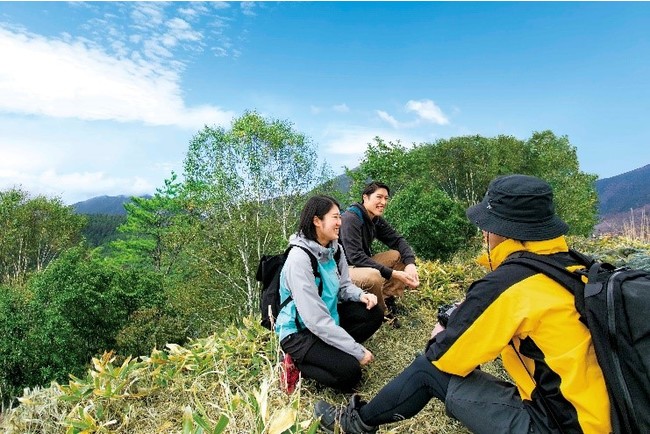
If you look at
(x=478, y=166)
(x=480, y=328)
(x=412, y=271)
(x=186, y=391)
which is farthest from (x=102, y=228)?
(x=480, y=328)

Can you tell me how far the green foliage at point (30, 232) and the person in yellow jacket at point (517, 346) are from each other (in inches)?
1462

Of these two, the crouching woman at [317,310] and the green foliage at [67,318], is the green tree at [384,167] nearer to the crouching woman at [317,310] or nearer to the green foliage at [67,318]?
the green foliage at [67,318]

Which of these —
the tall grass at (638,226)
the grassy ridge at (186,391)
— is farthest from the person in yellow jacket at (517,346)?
the tall grass at (638,226)

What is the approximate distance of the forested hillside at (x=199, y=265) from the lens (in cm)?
364

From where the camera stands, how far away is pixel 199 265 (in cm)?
2472

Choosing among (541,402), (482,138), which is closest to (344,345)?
(541,402)

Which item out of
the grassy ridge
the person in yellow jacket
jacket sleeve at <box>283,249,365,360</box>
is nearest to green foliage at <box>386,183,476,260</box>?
the grassy ridge

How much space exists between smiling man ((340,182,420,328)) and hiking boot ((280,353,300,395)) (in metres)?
1.20

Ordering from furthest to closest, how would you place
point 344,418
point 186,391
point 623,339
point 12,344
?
point 12,344 → point 186,391 → point 344,418 → point 623,339

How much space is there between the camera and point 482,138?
114 feet

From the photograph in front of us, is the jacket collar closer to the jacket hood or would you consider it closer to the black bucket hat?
the black bucket hat

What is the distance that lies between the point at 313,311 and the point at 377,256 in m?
2.26

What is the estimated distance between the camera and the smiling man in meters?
4.52

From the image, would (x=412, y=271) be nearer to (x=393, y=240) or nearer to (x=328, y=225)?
(x=393, y=240)
